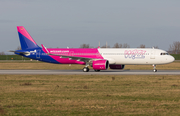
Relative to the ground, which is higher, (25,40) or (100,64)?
(25,40)

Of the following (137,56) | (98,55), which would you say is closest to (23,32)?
(98,55)

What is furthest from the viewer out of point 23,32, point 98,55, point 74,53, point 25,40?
point 23,32

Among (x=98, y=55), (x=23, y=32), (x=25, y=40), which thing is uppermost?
(x=23, y=32)

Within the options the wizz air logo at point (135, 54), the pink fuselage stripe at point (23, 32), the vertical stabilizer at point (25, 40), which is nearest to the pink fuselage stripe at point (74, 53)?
the vertical stabilizer at point (25, 40)

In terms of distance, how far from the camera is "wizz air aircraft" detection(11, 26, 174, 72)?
39562mm

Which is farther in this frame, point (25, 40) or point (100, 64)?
point (25, 40)

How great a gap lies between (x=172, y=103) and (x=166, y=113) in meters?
2.61

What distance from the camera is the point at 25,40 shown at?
45.4 metres

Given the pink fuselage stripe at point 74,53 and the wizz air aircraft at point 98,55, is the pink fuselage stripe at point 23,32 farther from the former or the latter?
the pink fuselage stripe at point 74,53

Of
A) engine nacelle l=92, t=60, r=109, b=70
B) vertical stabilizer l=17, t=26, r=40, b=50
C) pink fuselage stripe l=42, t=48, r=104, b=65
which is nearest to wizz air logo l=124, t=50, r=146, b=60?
engine nacelle l=92, t=60, r=109, b=70

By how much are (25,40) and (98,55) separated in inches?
567

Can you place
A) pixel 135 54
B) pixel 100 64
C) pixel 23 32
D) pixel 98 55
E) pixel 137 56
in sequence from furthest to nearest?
pixel 23 32 < pixel 98 55 < pixel 135 54 < pixel 137 56 < pixel 100 64

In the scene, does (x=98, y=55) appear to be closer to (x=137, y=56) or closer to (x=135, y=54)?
(x=135, y=54)

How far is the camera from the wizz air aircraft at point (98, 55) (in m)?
39.6
